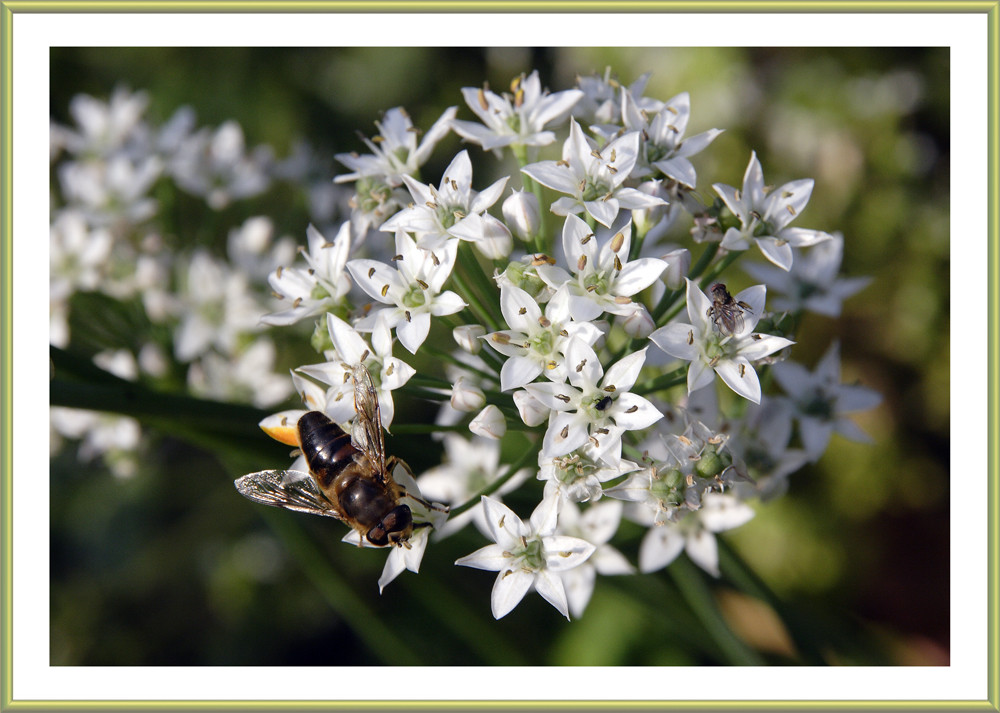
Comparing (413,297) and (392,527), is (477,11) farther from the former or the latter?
(392,527)

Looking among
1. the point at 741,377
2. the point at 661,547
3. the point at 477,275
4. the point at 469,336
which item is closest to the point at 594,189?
the point at 477,275

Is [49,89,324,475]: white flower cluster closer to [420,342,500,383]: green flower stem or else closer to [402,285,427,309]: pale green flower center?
[420,342,500,383]: green flower stem

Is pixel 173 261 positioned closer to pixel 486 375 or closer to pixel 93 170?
pixel 93 170

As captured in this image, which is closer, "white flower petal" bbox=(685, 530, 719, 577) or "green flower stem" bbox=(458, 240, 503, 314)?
"green flower stem" bbox=(458, 240, 503, 314)

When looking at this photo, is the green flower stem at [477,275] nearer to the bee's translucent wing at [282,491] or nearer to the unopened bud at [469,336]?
the unopened bud at [469,336]

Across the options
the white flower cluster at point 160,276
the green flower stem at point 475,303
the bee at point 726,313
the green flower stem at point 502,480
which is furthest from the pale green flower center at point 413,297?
the white flower cluster at point 160,276

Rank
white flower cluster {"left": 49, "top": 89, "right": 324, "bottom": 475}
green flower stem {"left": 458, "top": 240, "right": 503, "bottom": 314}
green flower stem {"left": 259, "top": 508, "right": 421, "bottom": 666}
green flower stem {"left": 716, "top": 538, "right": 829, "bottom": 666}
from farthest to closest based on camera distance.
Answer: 1. white flower cluster {"left": 49, "top": 89, "right": 324, "bottom": 475}
2. green flower stem {"left": 259, "top": 508, "right": 421, "bottom": 666}
3. green flower stem {"left": 716, "top": 538, "right": 829, "bottom": 666}
4. green flower stem {"left": 458, "top": 240, "right": 503, "bottom": 314}

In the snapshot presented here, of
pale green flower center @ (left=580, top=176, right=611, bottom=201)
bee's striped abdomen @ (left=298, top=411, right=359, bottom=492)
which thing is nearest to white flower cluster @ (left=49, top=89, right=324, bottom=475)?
bee's striped abdomen @ (left=298, top=411, right=359, bottom=492)

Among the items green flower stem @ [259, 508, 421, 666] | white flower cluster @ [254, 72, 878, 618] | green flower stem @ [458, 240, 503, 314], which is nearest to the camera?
white flower cluster @ [254, 72, 878, 618]
